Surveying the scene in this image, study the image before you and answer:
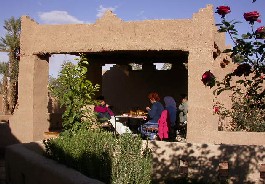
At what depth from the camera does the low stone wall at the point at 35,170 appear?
4.31 m

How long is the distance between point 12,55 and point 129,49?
378 inches


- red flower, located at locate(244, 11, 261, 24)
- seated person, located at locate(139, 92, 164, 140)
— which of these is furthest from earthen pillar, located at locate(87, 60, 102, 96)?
red flower, located at locate(244, 11, 261, 24)

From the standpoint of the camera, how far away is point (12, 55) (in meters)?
16.4

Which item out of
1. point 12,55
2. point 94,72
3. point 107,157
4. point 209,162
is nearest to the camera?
point 107,157

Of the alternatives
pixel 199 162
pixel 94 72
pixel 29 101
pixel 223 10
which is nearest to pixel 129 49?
pixel 29 101

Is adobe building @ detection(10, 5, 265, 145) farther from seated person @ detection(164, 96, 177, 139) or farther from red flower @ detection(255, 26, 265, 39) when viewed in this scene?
red flower @ detection(255, 26, 265, 39)

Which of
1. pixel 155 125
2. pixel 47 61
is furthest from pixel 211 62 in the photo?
pixel 47 61

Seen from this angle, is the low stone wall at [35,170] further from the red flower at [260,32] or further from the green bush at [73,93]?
the red flower at [260,32]

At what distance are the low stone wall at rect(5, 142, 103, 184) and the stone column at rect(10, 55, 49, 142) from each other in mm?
2700

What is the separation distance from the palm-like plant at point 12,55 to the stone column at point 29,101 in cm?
661

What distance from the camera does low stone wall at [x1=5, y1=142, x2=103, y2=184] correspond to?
4309 millimetres

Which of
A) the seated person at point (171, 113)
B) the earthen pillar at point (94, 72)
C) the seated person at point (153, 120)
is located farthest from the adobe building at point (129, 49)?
the earthen pillar at point (94, 72)

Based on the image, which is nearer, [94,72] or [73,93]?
[73,93]

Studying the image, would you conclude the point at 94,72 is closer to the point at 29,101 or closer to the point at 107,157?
the point at 29,101
